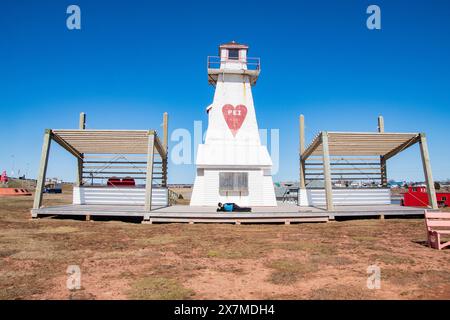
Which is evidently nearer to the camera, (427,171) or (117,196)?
(427,171)

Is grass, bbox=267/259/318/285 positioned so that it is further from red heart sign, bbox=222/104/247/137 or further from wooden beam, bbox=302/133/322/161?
red heart sign, bbox=222/104/247/137

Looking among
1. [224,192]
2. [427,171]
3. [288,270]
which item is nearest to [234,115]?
[224,192]

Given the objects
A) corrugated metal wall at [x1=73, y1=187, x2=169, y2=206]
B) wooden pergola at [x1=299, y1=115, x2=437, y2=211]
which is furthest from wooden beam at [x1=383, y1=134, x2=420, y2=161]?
corrugated metal wall at [x1=73, y1=187, x2=169, y2=206]

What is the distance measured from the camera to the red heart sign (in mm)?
20938

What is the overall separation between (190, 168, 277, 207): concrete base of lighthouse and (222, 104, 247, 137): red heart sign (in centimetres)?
333

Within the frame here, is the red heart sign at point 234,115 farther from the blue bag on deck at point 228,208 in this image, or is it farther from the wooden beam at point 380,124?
the wooden beam at point 380,124

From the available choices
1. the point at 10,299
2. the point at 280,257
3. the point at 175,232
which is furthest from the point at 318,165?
the point at 10,299

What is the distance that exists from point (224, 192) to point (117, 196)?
22.5 feet

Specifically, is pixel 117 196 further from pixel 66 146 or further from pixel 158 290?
pixel 158 290

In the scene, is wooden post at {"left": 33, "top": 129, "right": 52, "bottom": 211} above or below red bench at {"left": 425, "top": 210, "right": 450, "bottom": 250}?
above

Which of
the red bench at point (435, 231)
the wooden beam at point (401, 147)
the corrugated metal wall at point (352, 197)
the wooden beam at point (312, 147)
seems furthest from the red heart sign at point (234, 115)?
the red bench at point (435, 231)

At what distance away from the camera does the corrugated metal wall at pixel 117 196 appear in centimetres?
1964

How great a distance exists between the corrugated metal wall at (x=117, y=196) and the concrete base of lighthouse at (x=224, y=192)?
2.24 metres

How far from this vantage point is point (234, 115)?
21.1 meters
